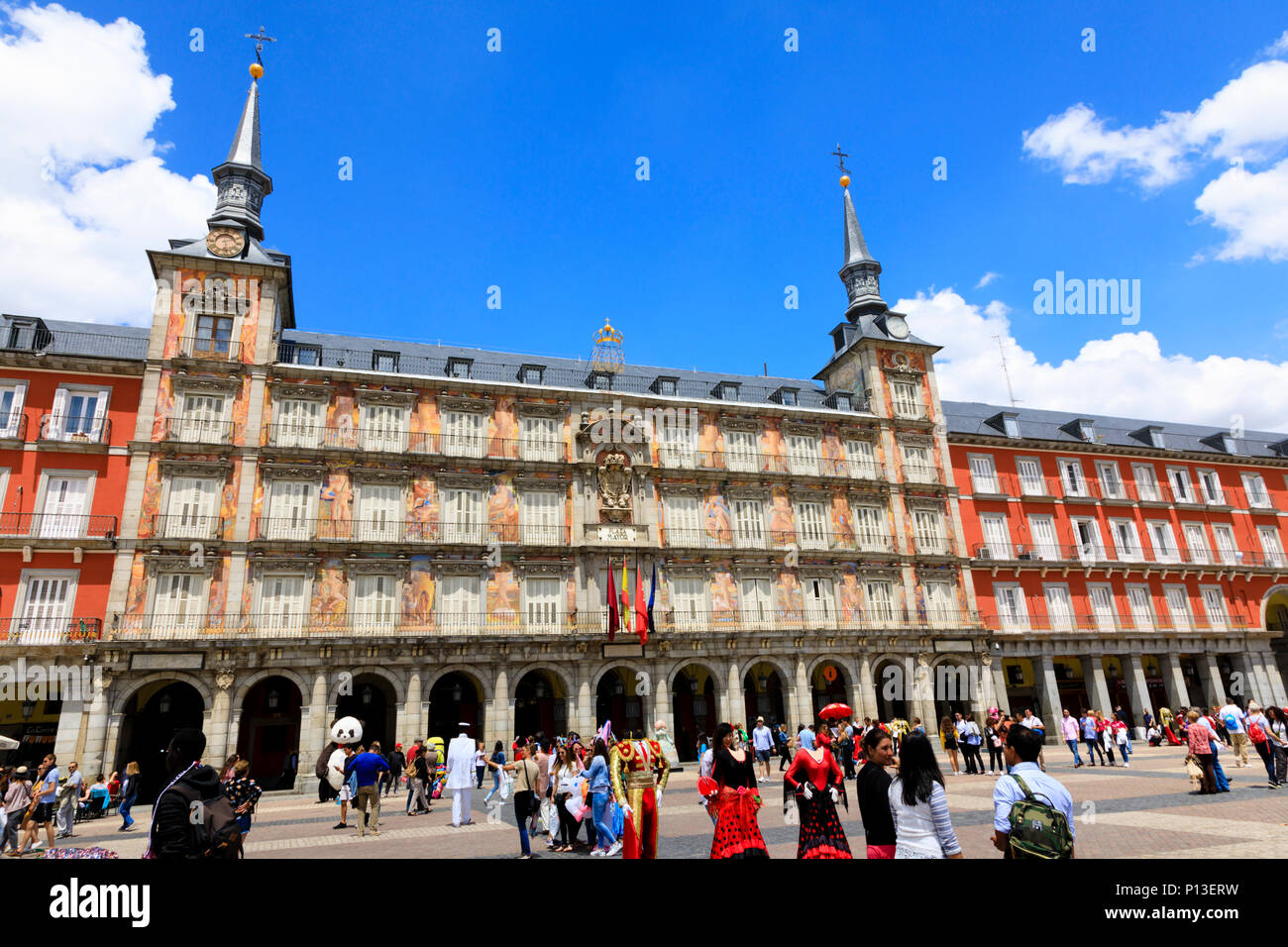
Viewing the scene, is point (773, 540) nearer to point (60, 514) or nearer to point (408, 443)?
point (408, 443)

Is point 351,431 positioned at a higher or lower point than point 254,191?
lower

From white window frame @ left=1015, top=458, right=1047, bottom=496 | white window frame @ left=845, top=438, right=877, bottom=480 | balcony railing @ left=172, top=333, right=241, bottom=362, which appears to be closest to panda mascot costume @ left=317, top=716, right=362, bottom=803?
balcony railing @ left=172, top=333, right=241, bottom=362

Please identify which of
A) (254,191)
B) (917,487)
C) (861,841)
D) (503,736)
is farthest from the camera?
(917,487)

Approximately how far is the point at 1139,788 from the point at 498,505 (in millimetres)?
23314

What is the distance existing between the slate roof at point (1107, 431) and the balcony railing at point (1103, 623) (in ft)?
31.5

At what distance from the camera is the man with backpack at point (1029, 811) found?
4180mm

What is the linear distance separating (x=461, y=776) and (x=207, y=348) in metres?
22.9

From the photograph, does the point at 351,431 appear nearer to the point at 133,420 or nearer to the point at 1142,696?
the point at 133,420

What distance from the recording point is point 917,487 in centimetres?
3653

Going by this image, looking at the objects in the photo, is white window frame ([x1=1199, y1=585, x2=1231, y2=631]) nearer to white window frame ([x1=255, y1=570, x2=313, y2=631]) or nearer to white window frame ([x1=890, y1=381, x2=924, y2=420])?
white window frame ([x1=890, y1=381, x2=924, y2=420])

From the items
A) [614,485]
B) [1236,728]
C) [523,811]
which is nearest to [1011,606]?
[1236,728]
